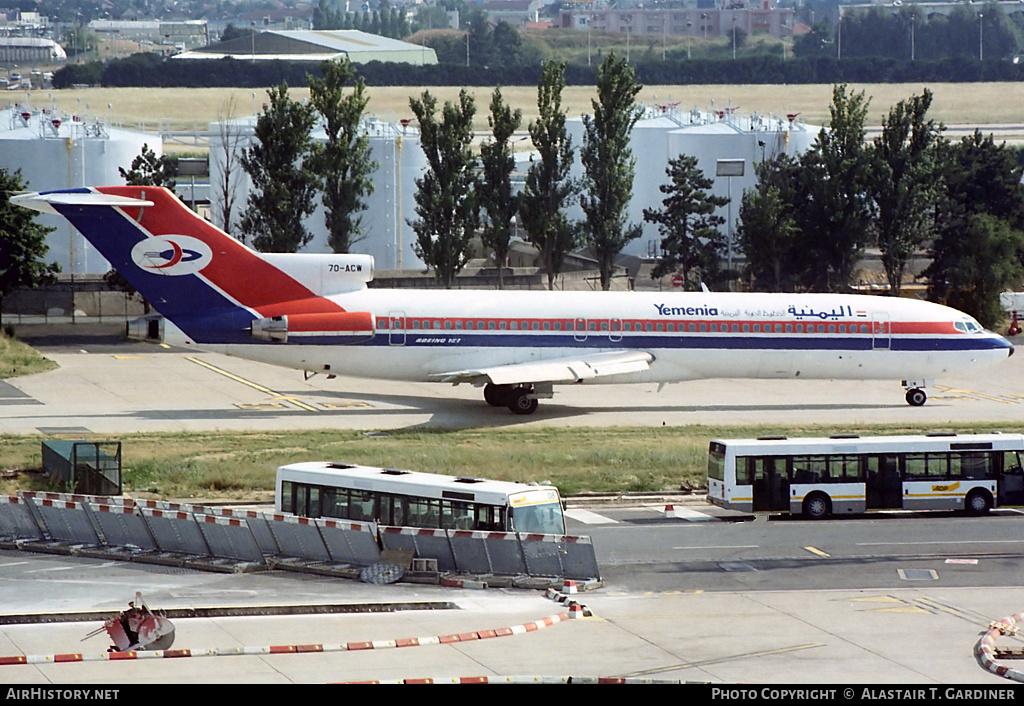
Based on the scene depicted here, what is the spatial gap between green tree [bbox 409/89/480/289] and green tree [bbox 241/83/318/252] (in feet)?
20.8

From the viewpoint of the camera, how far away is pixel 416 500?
32719 mm

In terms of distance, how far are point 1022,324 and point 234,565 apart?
68.6 m

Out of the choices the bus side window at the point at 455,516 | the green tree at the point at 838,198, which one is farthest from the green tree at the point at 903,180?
the bus side window at the point at 455,516

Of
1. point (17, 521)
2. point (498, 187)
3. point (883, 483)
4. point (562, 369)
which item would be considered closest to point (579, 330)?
point (562, 369)

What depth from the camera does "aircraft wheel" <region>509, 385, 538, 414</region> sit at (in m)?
55.5

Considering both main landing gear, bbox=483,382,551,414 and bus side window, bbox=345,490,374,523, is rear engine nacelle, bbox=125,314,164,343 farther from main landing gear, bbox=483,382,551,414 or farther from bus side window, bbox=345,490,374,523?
bus side window, bbox=345,490,374,523

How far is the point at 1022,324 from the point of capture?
3501 inches

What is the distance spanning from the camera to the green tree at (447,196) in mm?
81875

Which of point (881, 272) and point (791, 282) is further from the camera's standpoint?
point (881, 272)

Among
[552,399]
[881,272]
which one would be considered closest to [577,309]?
[552,399]

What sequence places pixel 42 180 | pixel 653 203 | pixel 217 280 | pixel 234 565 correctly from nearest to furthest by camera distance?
1. pixel 234 565
2. pixel 217 280
3. pixel 42 180
4. pixel 653 203

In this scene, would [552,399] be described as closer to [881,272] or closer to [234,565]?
[234,565]

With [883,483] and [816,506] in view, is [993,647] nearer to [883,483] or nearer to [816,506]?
[816,506]

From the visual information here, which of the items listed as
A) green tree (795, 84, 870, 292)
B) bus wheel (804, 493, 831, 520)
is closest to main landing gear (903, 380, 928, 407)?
bus wheel (804, 493, 831, 520)
